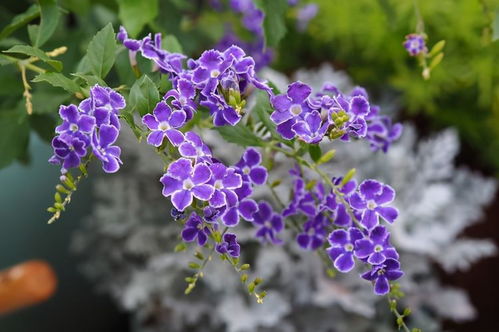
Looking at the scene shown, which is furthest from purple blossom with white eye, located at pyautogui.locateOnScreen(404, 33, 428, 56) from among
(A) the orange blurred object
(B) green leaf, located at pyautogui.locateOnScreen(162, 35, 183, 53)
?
(A) the orange blurred object

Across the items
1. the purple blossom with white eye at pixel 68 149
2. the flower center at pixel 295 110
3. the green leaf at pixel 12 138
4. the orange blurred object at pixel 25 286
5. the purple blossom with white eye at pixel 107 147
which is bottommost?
the orange blurred object at pixel 25 286

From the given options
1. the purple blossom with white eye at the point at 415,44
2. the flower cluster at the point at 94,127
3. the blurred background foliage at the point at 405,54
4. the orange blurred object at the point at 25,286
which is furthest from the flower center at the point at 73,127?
the orange blurred object at the point at 25,286

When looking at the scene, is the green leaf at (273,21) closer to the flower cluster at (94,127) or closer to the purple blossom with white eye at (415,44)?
the purple blossom with white eye at (415,44)

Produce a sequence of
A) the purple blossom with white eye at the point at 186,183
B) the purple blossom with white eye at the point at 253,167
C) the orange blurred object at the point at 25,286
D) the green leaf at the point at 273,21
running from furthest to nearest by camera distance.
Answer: the orange blurred object at the point at 25,286, the green leaf at the point at 273,21, the purple blossom with white eye at the point at 253,167, the purple blossom with white eye at the point at 186,183

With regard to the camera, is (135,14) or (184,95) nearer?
(184,95)

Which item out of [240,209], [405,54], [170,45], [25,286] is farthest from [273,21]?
[405,54]

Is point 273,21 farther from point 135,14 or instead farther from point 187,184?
point 187,184
